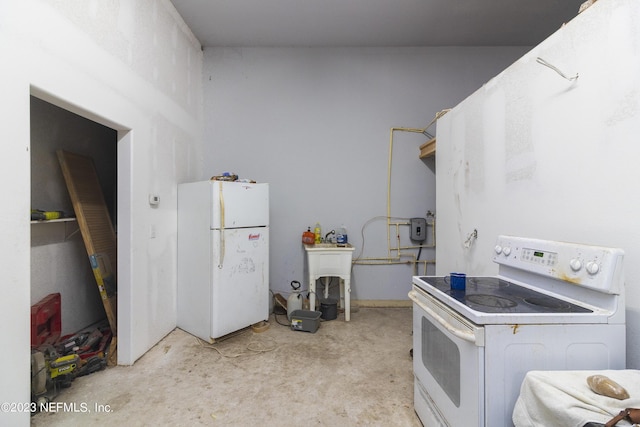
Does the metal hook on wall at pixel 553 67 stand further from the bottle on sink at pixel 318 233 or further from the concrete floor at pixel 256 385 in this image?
the bottle on sink at pixel 318 233

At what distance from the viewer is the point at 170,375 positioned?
6.57ft

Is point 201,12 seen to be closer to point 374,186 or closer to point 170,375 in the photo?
point 374,186

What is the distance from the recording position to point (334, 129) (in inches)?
136

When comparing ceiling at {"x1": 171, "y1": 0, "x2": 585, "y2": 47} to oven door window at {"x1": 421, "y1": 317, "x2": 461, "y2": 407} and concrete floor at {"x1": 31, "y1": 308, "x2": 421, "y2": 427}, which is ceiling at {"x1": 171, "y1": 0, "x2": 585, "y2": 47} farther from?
concrete floor at {"x1": 31, "y1": 308, "x2": 421, "y2": 427}

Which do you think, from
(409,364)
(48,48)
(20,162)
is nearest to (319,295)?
(409,364)

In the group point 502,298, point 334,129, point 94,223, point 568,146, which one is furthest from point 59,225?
point 568,146

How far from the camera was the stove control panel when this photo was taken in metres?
1.00

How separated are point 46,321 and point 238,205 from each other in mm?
1682

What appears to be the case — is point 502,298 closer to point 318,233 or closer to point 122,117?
point 318,233

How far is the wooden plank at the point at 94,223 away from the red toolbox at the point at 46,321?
0.34 metres

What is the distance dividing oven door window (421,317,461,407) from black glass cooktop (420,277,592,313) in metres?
0.20

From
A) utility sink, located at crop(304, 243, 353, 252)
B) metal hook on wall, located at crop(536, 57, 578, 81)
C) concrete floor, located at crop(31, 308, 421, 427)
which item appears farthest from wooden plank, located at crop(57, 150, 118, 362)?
metal hook on wall, located at crop(536, 57, 578, 81)

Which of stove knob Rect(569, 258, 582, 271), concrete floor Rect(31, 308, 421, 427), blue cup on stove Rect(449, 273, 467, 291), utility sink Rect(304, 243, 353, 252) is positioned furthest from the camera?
utility sink Rect(304, 243, 353, 252)

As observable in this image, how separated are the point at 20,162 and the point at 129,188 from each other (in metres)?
0.79
